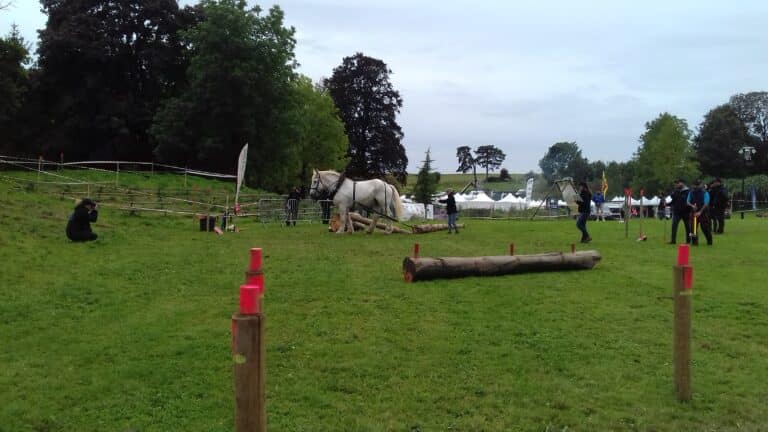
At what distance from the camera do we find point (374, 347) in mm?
7582

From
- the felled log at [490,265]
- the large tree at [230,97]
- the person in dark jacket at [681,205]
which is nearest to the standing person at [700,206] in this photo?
the person in dark jacket at [681,205]

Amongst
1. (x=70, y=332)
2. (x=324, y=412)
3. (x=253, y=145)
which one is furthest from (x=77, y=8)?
(x=324, y=412)

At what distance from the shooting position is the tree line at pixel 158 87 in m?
43.7

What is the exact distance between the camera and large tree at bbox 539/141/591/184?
121250 mm

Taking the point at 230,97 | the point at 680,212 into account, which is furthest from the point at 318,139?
the point at 680,212

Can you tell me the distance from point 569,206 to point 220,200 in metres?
27.5

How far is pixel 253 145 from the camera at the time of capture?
46.0m

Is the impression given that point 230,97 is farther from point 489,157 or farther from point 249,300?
point 489,157

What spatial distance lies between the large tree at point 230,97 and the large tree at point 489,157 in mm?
126803

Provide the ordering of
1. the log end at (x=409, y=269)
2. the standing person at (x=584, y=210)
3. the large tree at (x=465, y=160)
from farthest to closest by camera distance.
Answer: the large tree at (x=465, y=160) → the standing person at (x=584, y=210) → the log end at (x=409, y=269)

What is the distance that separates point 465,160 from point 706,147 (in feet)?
263

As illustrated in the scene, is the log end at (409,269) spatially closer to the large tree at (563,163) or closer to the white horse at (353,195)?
the white horse at (353,195)

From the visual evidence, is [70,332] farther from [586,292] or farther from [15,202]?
[15,202]

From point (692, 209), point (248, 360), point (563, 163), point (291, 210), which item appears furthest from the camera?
point (563, 163)
